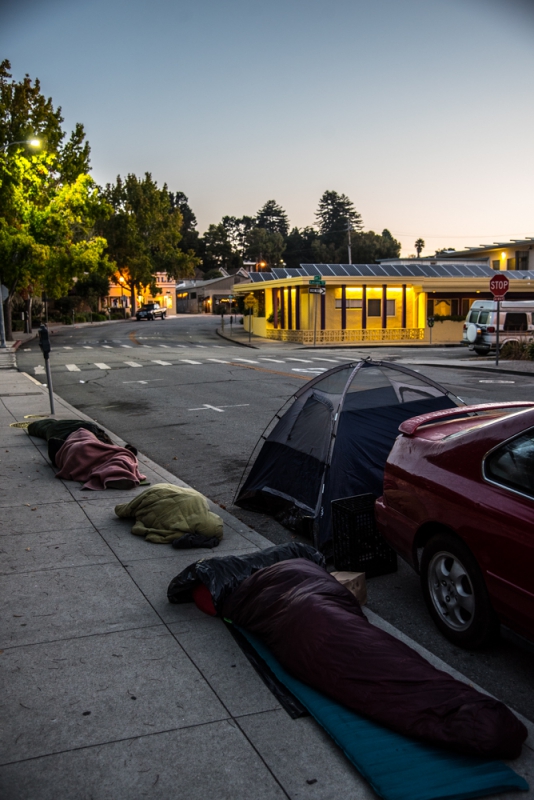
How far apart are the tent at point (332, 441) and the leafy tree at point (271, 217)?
5875 inches

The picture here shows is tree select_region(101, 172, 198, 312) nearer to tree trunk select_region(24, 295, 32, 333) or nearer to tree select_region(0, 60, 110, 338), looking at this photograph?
tree trunk select_region(24, 295, 32, 333)

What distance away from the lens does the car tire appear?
407 cm

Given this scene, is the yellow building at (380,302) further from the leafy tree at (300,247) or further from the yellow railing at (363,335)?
the leafy tree at (300,247)

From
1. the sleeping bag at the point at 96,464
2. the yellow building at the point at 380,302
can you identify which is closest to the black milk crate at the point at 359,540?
the sleeping bag at the point at 96,464

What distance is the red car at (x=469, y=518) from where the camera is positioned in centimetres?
377

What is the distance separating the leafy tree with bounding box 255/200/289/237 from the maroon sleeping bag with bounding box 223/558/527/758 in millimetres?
152384

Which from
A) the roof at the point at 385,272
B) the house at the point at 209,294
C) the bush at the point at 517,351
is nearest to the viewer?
the bush at the point at 517,351

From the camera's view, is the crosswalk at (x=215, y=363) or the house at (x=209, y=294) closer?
the crosswalk at (x=215, y=363)

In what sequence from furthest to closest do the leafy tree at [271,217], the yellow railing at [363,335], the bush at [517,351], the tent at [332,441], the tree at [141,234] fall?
1. the leafy tree at [271,217]
2. the tree at [141,234]
3. the yellow railing at [363,335]
4. the bush at [517,351]
5. the tent at [332,441]

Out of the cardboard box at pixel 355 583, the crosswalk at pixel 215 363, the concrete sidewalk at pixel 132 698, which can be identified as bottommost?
the crosswalk at pixel 215 363

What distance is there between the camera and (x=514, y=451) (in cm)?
401

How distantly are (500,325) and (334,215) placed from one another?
347 feet

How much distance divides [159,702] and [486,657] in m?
2.00

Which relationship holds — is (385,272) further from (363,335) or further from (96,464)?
(96,464)
